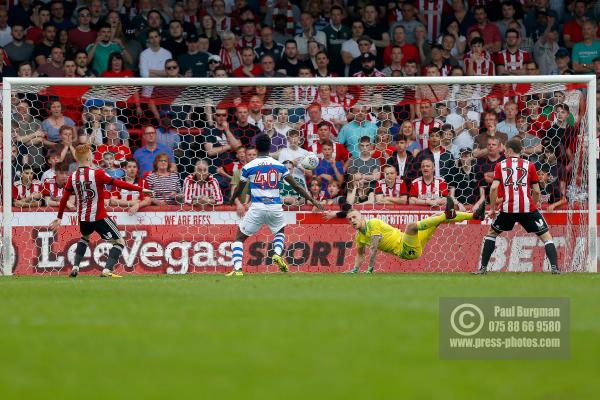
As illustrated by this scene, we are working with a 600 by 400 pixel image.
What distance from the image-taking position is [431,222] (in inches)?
594

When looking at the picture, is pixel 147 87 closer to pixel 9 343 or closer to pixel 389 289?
pixel 389 289

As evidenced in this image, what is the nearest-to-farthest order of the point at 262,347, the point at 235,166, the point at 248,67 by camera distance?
1. the point at 262,347
2. the point at 235,166
3. the point at 248,67

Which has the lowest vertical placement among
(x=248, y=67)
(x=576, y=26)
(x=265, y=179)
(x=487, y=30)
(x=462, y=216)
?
(x=462, y=216)

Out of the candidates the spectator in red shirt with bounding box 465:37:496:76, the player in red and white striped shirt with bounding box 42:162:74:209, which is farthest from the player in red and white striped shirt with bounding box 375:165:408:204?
the player in red and white striped shirt with bounding box 42:162:74:209

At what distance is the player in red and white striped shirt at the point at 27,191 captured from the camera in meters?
15.9

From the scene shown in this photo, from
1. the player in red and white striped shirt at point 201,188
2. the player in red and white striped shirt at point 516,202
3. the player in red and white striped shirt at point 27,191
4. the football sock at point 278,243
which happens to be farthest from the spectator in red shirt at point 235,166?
the player in red and white striped shirt at point 516,202

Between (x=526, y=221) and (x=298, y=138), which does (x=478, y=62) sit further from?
(x=526, y=221)

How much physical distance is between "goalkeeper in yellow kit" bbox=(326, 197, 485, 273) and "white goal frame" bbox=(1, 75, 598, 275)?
175cm

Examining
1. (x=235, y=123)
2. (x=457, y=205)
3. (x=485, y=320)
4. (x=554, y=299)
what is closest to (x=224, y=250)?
(x=235, y=123)

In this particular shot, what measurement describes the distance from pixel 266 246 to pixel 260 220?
1730 mm

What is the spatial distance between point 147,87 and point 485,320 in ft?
31.0

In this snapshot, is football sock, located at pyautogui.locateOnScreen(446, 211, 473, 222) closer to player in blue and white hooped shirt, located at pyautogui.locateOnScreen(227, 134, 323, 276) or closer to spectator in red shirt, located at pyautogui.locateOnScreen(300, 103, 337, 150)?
player in blue and white hooped shirt, located at pyautogui.locateOnScreen(227, 134, 323, 276)

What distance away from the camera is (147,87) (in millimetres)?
16359

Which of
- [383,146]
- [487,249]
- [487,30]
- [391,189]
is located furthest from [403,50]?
[487,249]
